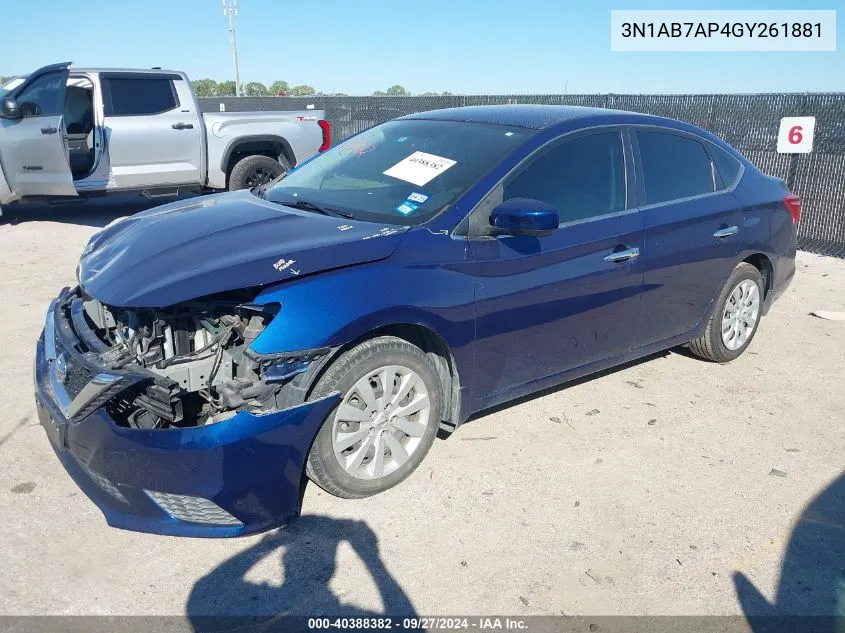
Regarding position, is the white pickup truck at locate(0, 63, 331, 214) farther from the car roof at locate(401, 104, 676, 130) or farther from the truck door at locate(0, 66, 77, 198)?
the car roof at locate(401, 104, 676, 130)

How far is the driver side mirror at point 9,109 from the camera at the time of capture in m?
8.45

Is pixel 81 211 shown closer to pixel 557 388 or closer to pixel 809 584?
pixel 557 388

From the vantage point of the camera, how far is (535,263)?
3.66 metres

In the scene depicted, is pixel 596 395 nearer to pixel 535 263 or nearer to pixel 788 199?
pixel 535 263

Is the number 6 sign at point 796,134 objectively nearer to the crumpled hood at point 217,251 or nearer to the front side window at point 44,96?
the crumpled hood at point 217,251

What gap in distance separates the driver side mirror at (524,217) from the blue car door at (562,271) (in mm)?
88

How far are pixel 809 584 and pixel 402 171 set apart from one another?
2.72 m

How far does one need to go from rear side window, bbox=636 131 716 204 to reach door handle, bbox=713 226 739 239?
277 millimetres

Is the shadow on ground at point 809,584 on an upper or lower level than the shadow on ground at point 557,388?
lower

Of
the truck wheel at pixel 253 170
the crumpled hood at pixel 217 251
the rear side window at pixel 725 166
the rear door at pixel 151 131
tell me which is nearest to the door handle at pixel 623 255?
the rear side window at pixel 725 166

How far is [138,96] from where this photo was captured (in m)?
9.66

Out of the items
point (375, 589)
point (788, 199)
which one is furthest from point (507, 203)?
point (788, 199)

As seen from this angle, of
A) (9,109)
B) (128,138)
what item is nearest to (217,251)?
(9,109)

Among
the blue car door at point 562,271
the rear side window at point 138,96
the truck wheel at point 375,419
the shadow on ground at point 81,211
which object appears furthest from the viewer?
the shadow on ground at point 81,211
